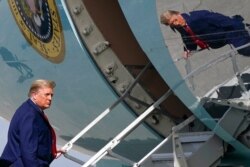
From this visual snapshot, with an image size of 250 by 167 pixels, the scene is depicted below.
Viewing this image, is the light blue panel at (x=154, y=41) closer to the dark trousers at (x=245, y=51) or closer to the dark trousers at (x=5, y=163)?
the dark trousers at (x=245, y=51)

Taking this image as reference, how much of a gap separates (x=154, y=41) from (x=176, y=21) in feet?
0.75

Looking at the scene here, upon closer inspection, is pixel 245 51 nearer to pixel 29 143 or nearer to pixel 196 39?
pixel 196 39

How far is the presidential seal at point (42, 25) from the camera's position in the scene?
19.5 ft

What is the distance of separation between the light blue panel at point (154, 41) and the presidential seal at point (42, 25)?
95 centimetres

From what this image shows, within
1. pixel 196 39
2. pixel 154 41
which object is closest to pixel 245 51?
pixel 196 39

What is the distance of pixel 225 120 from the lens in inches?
208

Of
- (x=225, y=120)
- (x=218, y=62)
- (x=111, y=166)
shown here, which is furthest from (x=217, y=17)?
(x=111, y=166)

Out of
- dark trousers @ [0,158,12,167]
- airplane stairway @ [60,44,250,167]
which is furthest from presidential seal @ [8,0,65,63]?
dark trousers @ [0,158,12,167]

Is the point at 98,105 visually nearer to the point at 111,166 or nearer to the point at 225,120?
the point at 225,120

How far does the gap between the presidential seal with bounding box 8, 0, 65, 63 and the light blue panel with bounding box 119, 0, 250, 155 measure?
95cm

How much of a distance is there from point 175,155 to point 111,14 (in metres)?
1.38

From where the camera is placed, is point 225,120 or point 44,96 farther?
point 225,120

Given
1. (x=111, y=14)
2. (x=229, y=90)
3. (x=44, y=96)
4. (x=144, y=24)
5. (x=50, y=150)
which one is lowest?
(x=50, y=150)

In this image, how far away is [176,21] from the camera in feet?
16.1
